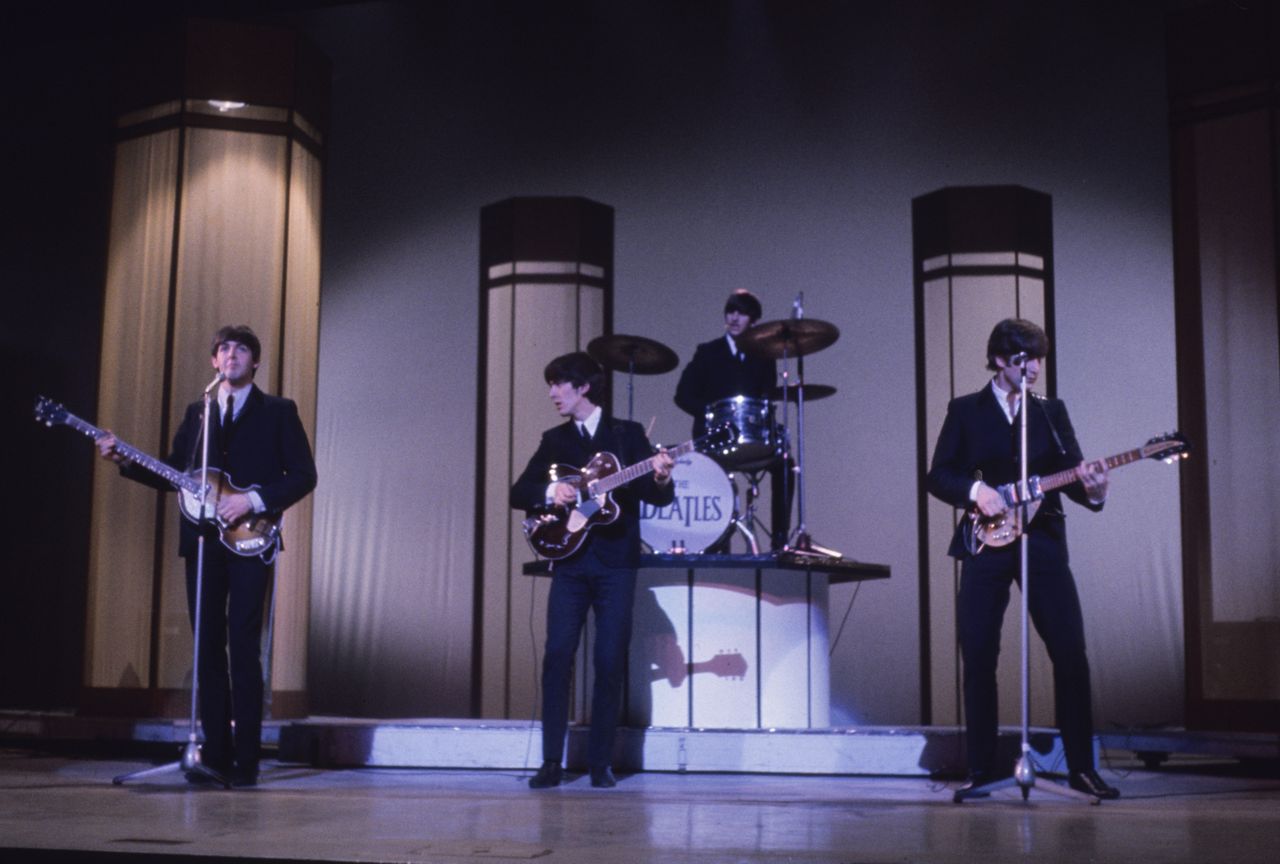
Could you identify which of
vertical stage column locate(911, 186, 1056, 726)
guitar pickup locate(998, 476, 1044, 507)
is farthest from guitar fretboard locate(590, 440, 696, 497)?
vertical stage column locate(911, 186, 1056, 726)

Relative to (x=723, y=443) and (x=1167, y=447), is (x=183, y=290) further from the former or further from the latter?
(x=1167, y=447)

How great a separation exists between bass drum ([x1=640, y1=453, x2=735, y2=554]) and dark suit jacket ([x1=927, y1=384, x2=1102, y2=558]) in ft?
5.48

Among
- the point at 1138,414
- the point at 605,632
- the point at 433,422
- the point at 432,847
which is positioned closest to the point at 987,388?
the point at 605,632

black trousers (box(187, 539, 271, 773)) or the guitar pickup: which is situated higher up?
the guitar pickup

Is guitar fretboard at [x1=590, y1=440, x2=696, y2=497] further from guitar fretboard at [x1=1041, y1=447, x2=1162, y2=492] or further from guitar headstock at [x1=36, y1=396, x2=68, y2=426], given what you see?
guitar headstock at [x1=36, y1=396, x2=68, y2=426]

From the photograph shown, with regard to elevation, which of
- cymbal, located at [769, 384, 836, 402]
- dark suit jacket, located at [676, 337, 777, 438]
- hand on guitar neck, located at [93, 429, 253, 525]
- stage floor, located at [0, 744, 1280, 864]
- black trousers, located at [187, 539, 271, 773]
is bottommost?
stage floor, located at [0, 744, 1280, 864]

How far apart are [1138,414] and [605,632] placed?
4201 millimetres

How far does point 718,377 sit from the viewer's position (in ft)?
24.4

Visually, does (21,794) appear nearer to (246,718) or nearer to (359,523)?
(246,718)

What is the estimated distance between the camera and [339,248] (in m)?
9.26

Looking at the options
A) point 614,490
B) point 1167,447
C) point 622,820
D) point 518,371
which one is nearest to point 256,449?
point 614,490

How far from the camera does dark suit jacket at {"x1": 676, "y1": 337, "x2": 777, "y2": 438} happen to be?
7375mm

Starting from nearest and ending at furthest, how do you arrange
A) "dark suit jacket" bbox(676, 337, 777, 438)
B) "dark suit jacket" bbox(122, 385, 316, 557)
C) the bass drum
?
"dark suit jacket" bbox(122, 385, 316, 557)
the bass drum
"dark suit jacket" bbox(676, 337, 777, 438)

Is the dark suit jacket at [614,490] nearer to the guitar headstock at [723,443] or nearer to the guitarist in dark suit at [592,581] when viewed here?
the guitarist in dark suit at [592,581]
